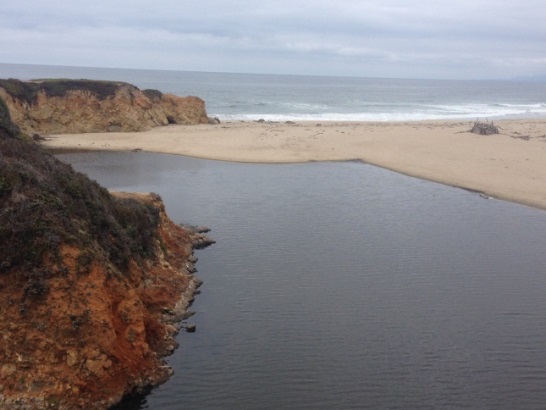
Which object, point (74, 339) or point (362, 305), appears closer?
point (74, 339)

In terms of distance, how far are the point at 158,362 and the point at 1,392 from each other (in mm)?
3306

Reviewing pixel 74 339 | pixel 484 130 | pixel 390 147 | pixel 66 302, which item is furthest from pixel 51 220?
pixel 484 130

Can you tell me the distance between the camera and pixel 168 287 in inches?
626

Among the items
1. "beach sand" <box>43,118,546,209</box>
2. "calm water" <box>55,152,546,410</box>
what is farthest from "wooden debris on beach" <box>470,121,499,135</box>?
"calm water" <box>55,152,546,410</box>

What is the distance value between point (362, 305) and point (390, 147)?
28.6 metres

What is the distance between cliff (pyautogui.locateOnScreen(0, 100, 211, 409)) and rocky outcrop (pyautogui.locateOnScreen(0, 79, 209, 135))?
3356 centimetres

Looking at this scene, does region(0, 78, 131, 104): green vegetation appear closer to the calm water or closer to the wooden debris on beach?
the calm water

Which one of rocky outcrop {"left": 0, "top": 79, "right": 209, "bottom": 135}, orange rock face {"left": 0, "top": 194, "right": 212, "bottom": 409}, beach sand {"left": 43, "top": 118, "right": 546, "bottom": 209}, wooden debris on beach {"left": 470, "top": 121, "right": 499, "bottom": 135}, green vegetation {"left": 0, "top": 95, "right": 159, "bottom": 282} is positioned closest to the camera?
orange rock face {"left": 0, "top": 194, "right": 212, "bottom": 409}

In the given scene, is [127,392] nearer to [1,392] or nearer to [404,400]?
[1,392]

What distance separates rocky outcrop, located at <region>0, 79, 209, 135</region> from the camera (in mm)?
46219

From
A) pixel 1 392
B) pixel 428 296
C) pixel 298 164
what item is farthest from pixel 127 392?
pixel 298 164

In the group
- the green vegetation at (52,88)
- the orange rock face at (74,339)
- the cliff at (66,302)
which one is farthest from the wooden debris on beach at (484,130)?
the orange rock face at (74,339)

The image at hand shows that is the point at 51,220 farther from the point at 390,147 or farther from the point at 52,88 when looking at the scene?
the point at 52,88

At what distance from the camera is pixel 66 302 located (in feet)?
37.2
